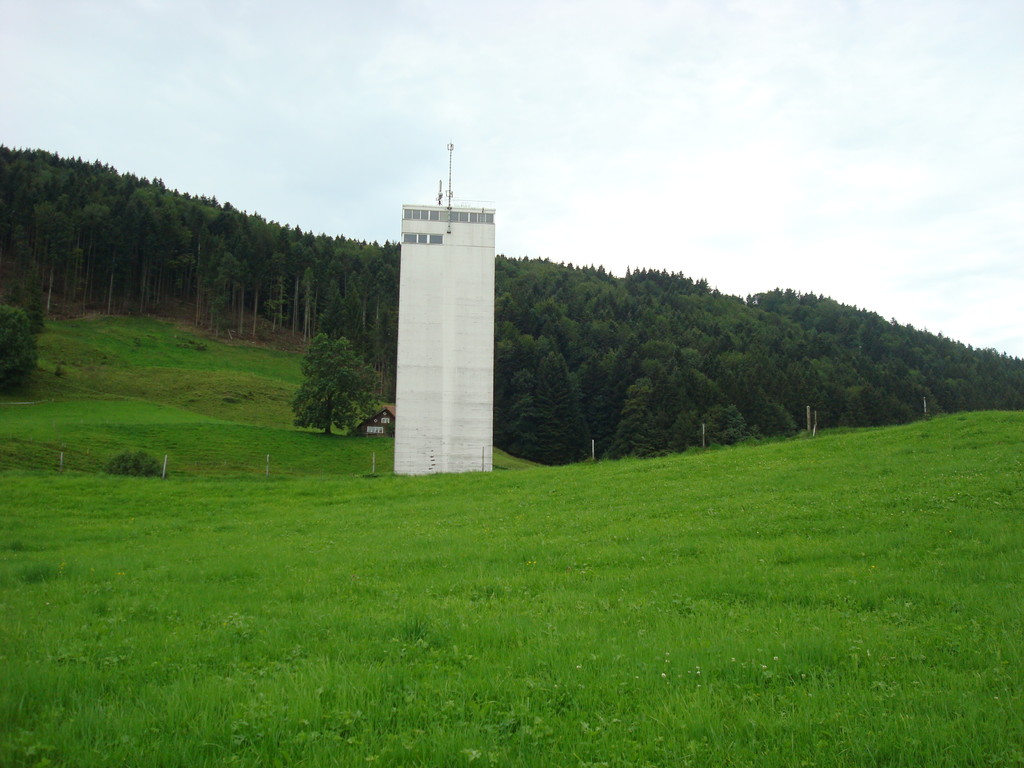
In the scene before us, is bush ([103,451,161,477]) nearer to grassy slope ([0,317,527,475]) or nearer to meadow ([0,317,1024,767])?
grassy slope ([0,317,527,475])

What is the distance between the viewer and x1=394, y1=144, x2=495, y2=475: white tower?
51688 millimetres

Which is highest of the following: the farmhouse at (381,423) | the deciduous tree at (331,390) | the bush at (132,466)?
the deciduous tree at (331,390)

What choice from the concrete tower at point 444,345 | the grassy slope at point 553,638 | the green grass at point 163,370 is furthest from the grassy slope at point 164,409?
the grassy slope at point 553,638

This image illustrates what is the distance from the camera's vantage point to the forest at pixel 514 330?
92500 millimetres

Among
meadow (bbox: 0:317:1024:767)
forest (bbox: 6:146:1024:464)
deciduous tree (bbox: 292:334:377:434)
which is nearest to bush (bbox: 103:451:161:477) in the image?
meadow (bbox: 0:317:1024:767)

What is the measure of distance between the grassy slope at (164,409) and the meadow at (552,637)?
3091cm

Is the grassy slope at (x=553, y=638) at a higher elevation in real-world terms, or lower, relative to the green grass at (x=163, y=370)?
lower

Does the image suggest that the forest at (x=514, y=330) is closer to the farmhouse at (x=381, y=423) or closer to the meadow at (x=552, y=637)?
the farmhouse at (x=381, y=423)

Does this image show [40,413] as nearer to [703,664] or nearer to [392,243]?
[703,664]

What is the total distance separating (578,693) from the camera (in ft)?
20.5

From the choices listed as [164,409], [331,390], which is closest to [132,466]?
[164,409]

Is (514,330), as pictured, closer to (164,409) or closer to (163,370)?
(163,370)

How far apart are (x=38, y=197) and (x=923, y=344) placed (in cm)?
18748

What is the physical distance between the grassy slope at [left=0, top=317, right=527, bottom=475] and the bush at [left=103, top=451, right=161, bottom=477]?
21.7 feet
